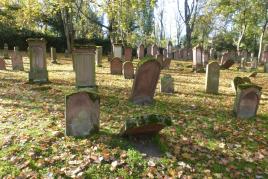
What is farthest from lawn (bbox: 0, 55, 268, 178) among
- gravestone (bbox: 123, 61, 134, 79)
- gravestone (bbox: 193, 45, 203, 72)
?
gravestone (bbox: 193, 45, 203, 72)

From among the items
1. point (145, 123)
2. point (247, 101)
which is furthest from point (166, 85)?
point (145, 123)

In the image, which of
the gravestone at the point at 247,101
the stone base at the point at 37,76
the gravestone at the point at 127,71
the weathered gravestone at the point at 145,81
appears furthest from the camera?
the gravestone at the point at 127,71

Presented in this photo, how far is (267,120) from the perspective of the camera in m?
8.37

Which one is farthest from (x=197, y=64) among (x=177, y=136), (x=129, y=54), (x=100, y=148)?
(x=100, y=148)

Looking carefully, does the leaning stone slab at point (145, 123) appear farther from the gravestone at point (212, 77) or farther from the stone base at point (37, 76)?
the stone base at point (37, 76)

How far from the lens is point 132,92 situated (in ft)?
30.3

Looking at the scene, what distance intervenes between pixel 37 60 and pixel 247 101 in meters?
8.39

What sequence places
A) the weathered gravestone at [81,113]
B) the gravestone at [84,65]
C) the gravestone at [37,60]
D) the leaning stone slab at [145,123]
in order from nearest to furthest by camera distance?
the leaning stone slab at [145,123]
the weathered gravestone at [81,113]
the gravestone at [84,65]
the gravestone at [37,60]

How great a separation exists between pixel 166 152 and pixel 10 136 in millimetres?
3267

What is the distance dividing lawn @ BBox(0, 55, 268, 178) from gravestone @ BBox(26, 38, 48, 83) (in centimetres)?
291

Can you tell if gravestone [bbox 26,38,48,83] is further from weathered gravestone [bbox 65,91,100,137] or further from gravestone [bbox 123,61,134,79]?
weathered gravestone [bbox 65,91,100,137]

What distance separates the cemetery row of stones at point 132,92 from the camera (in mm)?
6012

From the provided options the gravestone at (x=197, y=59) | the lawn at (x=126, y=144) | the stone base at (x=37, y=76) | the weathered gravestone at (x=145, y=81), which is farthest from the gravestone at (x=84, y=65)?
the gravestone at (x=197, y=59)

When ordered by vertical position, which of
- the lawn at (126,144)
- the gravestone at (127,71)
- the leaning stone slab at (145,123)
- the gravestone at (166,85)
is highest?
the gravestone at (127,71)
